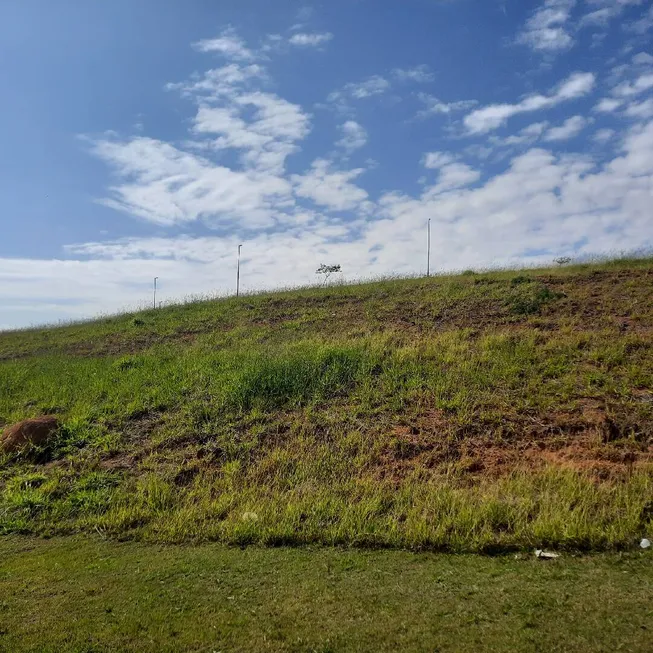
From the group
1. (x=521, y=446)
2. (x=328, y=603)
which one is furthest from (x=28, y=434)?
(x=521, y=446)

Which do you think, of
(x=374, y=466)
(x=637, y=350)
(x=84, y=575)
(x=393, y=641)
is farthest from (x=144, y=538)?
(x=637, y=350)

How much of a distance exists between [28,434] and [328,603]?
6.54m

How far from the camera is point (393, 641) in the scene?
128 inches

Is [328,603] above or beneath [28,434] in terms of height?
beneath

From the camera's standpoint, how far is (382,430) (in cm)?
720

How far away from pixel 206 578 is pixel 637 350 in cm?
717

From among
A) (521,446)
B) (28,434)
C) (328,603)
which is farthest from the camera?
(28,434)

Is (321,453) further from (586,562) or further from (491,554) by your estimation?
(586,562)

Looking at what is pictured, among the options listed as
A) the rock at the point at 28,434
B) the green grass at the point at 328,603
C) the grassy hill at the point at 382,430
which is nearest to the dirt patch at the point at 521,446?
the grassy hill at the point at 382,430

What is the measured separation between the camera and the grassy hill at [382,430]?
5160 millimetres

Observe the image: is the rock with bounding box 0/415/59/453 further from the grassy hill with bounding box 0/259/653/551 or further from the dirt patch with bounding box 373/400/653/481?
the dirt patch with bounding box 373/400/653/481

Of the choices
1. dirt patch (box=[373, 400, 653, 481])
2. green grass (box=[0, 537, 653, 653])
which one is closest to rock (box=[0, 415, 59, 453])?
green grass (box=[0, 537, 653, 653])

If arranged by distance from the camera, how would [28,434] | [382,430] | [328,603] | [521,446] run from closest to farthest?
[328,603] < [521,446] < [382,430] < [28,434]

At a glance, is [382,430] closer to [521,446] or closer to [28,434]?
[521,446]
